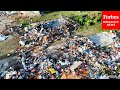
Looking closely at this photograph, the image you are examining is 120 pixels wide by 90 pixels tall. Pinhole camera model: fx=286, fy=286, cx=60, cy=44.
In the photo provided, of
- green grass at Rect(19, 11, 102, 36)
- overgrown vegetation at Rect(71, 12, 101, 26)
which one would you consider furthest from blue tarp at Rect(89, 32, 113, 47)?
overgrown vegetation at Rect(71, 12, 101, 26)

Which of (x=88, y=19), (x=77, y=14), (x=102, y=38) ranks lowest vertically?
(x=102, y=38)

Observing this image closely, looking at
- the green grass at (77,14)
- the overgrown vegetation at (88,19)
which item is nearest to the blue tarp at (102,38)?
the green grass at (77,14)

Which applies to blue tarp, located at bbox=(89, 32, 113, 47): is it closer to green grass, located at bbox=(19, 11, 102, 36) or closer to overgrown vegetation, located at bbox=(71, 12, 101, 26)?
green grass, located at bbox=(19, 11, 102, 36)

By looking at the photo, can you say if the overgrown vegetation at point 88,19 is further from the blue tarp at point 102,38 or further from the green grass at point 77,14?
the blue tarp at point 102,38

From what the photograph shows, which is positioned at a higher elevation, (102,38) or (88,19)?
(88,19)

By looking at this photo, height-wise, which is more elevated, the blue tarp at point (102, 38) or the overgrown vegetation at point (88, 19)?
the overgrown vegetation at point (88, 19)

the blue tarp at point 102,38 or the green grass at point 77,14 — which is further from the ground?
the green grass at point 77,14

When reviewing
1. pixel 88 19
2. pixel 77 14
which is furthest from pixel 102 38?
pixel 77 14

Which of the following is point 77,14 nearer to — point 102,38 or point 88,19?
point 88,19
